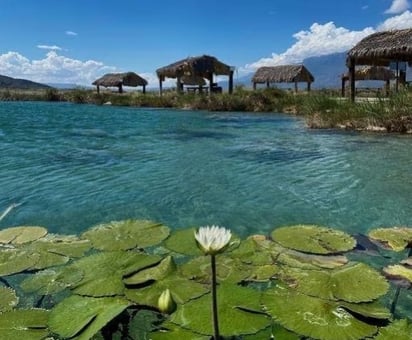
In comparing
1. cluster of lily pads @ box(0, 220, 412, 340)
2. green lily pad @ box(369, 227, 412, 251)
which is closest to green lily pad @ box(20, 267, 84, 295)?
cluster of lily pads @ box(0, 220, 412, 340)

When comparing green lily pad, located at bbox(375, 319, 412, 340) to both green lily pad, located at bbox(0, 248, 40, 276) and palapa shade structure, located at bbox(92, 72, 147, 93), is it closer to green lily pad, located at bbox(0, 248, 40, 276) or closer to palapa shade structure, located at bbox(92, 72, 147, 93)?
green lily pad, located at bbox(0, 248, 40, 276)

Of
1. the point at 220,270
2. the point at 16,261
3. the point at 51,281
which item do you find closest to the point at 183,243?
the point at 220,270

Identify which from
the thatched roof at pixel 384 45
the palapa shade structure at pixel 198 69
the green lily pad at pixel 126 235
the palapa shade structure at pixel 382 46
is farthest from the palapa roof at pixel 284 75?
the green lily pad at pixel 126 235

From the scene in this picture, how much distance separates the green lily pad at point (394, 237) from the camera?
352cm

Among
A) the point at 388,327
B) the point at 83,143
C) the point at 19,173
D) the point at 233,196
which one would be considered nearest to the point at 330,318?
the point at 388,327

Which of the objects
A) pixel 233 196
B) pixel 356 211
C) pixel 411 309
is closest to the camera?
pixel 411 309

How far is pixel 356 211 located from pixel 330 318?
293 cm

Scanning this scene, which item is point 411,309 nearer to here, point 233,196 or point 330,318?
point 330,318

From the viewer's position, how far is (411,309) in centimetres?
255

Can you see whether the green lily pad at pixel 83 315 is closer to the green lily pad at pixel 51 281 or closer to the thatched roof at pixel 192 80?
the green lily pad at pixel 51 281

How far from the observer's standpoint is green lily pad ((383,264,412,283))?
286cm

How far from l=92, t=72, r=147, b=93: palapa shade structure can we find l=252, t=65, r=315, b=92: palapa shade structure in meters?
10.9

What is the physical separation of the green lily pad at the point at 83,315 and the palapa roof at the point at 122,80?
39214 mm

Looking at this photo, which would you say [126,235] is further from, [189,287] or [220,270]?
[189,287]
